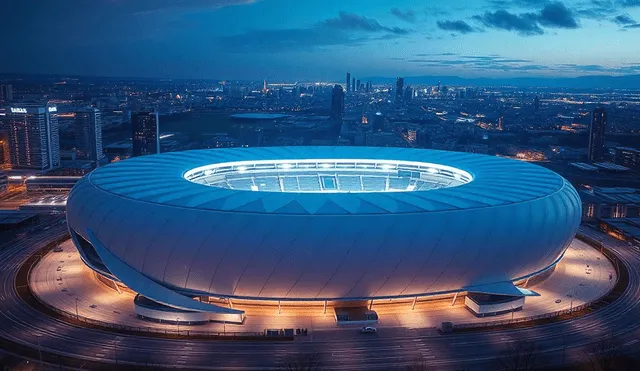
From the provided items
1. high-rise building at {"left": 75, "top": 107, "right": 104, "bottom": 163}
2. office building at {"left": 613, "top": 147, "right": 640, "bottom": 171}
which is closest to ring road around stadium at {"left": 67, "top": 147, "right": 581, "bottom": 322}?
office building at {"left": 613, "top": 147, "right": 640, "bottom": 171}

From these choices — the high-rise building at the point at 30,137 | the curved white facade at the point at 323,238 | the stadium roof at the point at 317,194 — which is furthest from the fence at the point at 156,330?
the high-rise building at the point at 30,137

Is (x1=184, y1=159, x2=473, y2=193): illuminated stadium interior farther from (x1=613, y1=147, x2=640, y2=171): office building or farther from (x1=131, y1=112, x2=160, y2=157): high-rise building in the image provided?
(x1=613, y1=147, x2=640, y2=171): office building

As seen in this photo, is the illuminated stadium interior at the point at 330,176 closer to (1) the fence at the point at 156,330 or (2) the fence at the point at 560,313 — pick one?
(2) the fence at the point at 560,313

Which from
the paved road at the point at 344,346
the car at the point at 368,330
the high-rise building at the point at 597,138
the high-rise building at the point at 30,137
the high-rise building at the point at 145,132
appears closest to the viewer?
the paved road at the point at 344,346

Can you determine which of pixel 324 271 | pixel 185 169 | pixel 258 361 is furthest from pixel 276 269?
pixel 185 169

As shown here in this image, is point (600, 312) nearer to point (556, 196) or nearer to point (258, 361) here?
point (556, 196)

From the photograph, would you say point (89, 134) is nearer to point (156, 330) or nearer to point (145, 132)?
point (145, 132)
